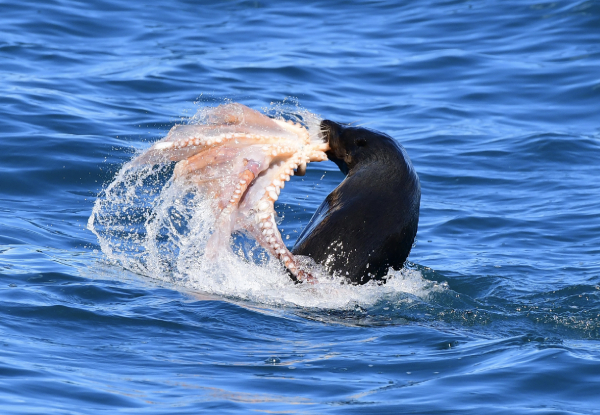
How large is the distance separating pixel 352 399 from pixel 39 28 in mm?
12048

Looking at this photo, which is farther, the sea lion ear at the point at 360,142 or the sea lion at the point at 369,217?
the sea lion ear at the point at 360,142

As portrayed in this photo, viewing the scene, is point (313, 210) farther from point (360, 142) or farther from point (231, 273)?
point (231, 273)

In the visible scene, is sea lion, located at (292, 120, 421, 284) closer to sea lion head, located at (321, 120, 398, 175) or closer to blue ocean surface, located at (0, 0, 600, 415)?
sea lion head, located at (321, 120, 398, 175)

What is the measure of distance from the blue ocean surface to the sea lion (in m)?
0.21

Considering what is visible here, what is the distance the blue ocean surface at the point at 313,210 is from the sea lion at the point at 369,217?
0.21 metres

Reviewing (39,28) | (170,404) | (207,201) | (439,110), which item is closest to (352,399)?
(170,404)

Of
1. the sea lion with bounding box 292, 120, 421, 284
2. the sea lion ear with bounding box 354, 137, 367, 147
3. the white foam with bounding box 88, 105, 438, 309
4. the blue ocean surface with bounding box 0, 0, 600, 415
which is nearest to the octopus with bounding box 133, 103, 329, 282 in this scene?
the white foam with bounding box 88, 105, 438, 309

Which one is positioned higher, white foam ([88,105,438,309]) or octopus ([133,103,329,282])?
octopus ([133,103,329,282])

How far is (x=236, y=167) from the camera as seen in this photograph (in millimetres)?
6008

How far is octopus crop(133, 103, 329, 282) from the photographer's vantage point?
598 cm

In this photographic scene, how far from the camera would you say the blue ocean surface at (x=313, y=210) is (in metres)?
5.03

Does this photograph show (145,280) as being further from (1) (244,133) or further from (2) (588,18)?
(2) (588,18)

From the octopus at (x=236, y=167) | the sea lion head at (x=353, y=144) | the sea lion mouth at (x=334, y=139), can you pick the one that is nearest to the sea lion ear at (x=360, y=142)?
the sea lion head at (x=353, y=144)

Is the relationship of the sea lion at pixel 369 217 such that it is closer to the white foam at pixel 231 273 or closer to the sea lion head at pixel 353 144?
the sea lion head at pixel 353 144
